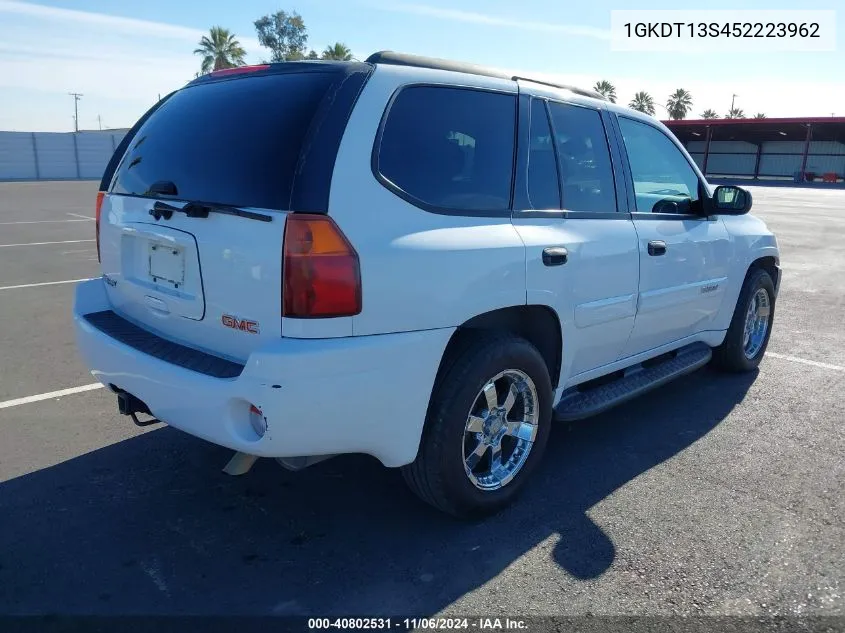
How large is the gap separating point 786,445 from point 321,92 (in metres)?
3.29

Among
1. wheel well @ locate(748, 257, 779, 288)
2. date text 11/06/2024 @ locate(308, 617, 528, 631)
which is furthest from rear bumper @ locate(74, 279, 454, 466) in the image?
wheel well @ locate(748, 257, 779, 288)

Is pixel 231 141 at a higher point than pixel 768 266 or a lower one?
higher

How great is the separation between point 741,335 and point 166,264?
13.5 feet

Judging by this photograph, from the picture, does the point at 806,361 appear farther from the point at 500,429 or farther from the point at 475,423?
the point at 475,423

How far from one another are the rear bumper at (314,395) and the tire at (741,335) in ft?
10.5

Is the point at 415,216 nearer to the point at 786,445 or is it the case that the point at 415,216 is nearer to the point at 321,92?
the point at 321,92

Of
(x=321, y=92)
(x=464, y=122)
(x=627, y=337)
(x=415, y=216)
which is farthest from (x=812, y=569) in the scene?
(x=321, y=92)

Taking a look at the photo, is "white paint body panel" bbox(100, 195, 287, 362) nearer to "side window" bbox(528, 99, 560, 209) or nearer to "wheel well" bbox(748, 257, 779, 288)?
"side window" bbox(528, 99, 560, 209)

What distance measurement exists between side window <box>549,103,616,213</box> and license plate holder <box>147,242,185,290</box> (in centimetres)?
185


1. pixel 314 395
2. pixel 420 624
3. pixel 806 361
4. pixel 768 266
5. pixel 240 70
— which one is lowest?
pixel 420 624

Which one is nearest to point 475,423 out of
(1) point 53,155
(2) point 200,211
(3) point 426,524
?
(3) point 426,524

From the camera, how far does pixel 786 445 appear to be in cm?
402

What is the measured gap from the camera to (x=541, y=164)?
336cm

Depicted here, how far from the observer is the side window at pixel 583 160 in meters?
3.51
